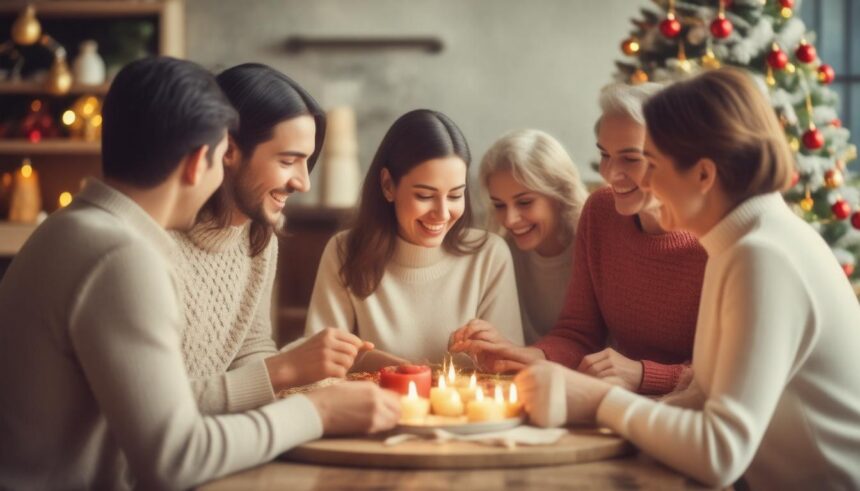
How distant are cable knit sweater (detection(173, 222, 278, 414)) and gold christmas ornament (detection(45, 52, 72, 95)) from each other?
3715 millimetres

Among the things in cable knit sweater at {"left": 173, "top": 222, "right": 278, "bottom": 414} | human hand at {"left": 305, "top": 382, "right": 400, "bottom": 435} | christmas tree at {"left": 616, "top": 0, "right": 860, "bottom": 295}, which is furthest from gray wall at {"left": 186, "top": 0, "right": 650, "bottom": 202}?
human hand at {"left": 305, "top": 382, "right": 400, "bottom": 435}

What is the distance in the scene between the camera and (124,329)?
1521 millimetres

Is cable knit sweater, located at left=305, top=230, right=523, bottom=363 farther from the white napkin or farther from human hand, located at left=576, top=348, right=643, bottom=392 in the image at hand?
the white napkin

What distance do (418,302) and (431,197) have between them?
1.05 ft

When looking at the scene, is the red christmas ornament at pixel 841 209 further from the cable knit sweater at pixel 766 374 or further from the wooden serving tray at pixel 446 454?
the wooden serving tray at pixel 446 454

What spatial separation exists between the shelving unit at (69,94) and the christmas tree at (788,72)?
120 inches

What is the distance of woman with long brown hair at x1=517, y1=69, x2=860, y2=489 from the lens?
1607 millimetres

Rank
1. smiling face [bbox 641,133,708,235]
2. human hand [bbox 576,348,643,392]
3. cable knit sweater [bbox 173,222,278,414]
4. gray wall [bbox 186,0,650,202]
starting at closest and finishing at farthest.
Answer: smiling face [bbox 641,133,708,235]
human hand [bbox 576,348,643,392]
cable knit sweater [bbox 173,222,278,414]
gray wall [bbox 186,0,650,202]

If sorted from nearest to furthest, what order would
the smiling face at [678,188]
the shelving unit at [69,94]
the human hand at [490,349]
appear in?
1. the smiling face at [678,188]
2. the human hand at [490,349]
3. the shelving unit at [69,94]

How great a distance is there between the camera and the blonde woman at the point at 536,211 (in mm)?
2992

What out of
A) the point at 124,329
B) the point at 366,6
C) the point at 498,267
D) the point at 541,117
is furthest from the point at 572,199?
the point at 366,6

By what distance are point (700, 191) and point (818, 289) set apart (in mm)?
Result: 266

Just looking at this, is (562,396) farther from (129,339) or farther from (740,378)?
(129,339)

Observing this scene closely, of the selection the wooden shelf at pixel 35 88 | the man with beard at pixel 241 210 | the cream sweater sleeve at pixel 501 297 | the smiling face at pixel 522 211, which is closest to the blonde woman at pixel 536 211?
the smiling face at pixel 522 211
